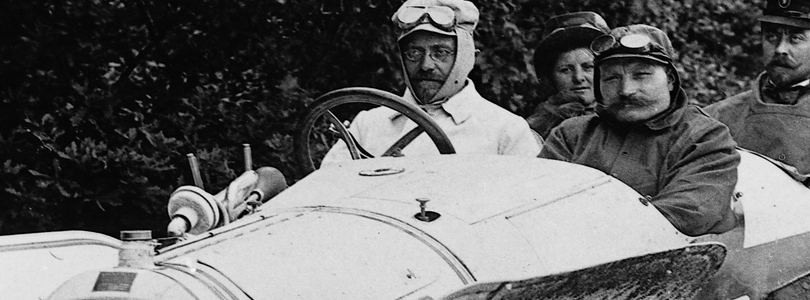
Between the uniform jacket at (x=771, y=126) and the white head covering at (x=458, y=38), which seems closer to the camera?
the white head covering at (x=458, y=38)

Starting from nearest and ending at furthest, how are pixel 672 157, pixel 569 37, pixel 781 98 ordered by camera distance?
pixel 672 157
pixel 781 98
pixel 569 37

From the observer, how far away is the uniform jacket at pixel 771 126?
7.90 m

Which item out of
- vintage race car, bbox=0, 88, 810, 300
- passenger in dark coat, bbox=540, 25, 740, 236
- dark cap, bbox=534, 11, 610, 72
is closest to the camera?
vintage race car, bbox=0, 88, 810, 300

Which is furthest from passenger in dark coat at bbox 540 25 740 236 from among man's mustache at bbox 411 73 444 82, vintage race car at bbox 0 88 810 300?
man's mustache at bbox 411 73 444 82

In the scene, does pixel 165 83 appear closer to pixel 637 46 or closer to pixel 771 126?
pixel 771 126

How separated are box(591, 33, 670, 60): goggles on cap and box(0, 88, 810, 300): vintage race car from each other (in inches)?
27.8

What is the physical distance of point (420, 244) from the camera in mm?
5000

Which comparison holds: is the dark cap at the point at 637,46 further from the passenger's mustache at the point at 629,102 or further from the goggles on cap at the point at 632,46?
the passenger's mustache at the point at 629,102

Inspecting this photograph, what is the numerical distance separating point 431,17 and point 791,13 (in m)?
2.12

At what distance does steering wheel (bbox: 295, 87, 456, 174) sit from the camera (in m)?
6.02

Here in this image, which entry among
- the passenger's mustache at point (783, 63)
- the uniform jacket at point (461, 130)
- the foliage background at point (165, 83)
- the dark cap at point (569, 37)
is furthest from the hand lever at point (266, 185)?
the foliage background at point (165, 83)

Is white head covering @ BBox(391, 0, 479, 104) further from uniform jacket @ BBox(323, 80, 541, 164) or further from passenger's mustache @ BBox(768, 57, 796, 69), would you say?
passenger's mustache @ BBox(768, 57, 796, 69)

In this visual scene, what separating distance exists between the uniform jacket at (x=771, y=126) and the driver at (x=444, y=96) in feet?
4.25

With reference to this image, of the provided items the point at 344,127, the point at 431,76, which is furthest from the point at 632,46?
the point at 431,76
